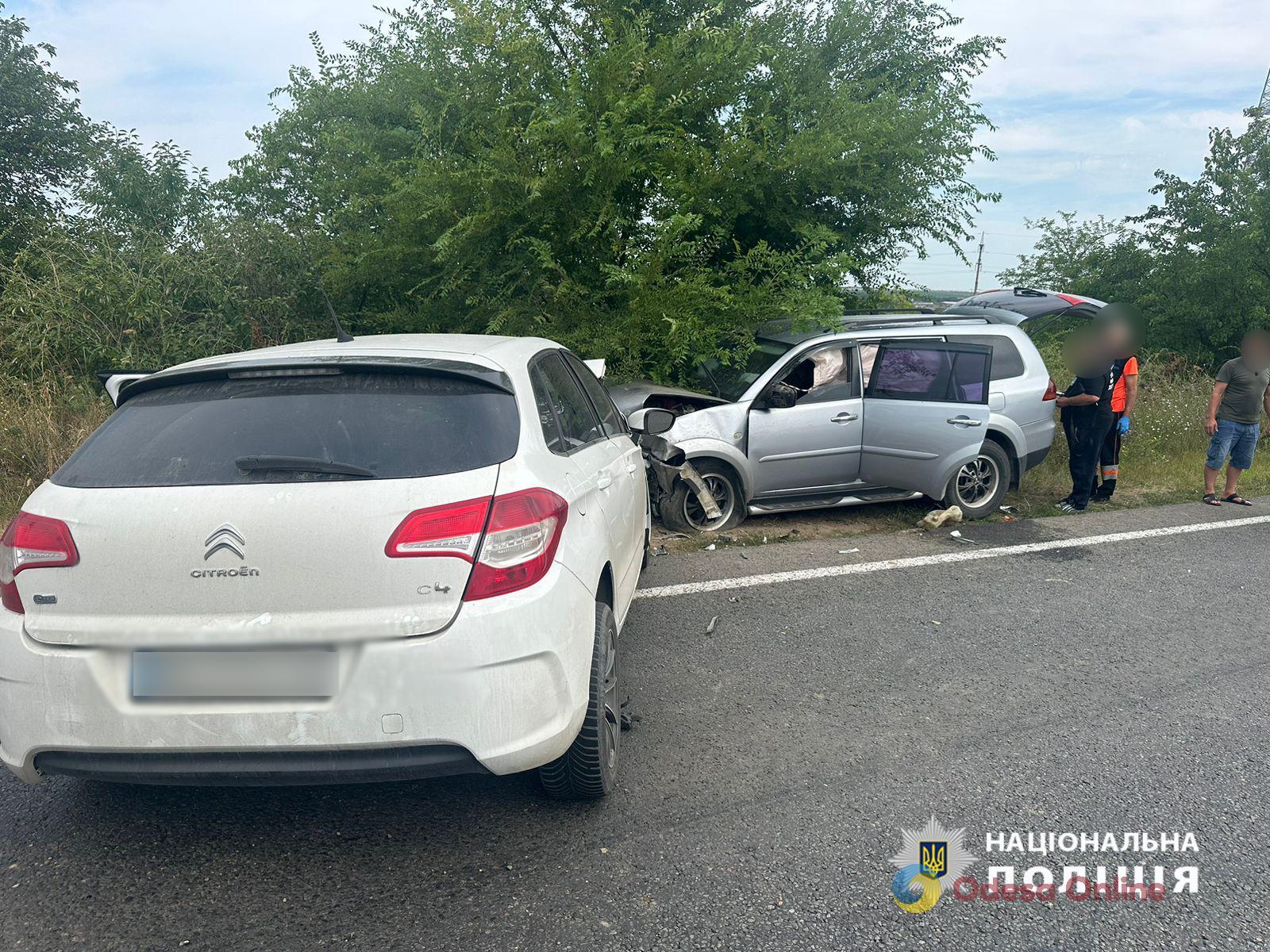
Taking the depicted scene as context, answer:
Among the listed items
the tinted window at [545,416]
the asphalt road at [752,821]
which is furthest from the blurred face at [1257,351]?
the tinted window at [545,416]

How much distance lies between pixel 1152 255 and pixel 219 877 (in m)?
18.2

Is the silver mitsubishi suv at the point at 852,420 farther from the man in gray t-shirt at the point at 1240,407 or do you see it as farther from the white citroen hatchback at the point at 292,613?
the white citroen hatchback at the point at 292,613

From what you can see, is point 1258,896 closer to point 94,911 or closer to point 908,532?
point 94,911

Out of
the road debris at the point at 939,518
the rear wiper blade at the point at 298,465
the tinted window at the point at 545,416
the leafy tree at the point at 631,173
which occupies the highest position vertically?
the leafy tree at the point at 631,173

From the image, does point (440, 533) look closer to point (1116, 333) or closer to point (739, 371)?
point (739, 371)

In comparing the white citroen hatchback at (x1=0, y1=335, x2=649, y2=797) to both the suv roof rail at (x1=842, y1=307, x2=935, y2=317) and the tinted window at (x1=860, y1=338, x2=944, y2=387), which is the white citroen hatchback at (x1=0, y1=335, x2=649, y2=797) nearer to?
the tinted window at (x1=860, y1=338, x2=944, y2=387)

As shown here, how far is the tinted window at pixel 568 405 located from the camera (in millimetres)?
3477

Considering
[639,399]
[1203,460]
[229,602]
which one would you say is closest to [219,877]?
[229,602]

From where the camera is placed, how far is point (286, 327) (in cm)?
976

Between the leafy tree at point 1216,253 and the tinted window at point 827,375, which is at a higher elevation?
the leafy tree at point 1216,253

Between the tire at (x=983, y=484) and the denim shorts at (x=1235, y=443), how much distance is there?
7.68ft

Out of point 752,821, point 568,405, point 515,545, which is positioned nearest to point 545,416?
point 568,405

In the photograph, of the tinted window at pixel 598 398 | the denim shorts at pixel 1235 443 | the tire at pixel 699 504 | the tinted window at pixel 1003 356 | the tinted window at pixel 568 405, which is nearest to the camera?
the tinted window at pixel 568 405

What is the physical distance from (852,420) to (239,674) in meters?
5.79
